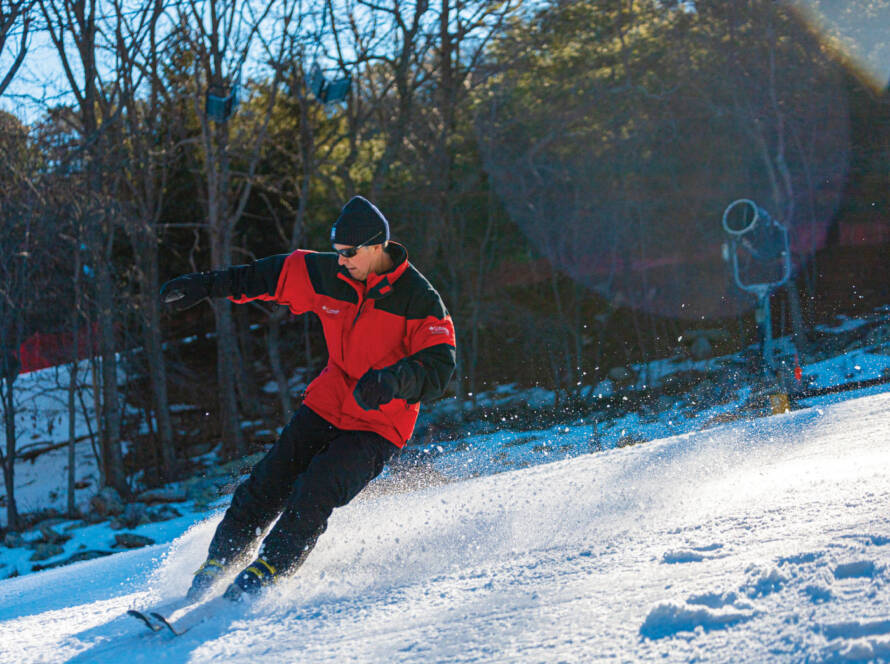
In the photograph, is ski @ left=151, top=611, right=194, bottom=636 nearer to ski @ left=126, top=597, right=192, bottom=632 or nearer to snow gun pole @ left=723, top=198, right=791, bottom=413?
ski @ left=126, top=597, right=192, bottom=632

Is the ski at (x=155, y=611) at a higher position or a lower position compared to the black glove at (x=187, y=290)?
lower

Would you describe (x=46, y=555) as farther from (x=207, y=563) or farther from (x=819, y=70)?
(x=819, y=70)

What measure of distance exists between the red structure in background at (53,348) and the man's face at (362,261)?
7451mm

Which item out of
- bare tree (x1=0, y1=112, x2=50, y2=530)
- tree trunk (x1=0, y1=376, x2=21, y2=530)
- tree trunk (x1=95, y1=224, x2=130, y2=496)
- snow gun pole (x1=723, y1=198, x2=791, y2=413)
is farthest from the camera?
tree trunk (x1=95, y1=224, x2=130, y2=496)

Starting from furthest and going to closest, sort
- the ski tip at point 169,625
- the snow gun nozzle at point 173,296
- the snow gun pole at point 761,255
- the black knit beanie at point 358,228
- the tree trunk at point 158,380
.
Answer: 1. the tree trunk at point 158,380
2. the snow gun pole at point 761,255
3. the snow gun nozzle at point 173,296
4. the black knit beanie at point 358,228
5. the ski tip at point 169,625

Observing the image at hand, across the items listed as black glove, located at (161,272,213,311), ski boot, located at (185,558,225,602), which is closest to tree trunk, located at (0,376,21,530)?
black glove, located at (161,272,213,311)

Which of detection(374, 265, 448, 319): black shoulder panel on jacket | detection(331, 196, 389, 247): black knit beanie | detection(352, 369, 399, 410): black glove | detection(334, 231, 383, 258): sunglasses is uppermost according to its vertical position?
detection(331, 196, 389, 247): black knit beanie

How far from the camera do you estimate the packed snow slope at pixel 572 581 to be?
210cm

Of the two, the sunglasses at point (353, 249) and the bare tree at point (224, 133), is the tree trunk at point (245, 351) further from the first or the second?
the sunglasses at point (353, 249)

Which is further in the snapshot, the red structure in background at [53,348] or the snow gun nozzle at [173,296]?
the red structure in background at [53,348]

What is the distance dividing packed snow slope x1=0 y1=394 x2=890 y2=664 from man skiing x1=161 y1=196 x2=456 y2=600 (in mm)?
243

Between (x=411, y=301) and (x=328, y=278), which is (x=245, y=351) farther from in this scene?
(x=411, y=301)

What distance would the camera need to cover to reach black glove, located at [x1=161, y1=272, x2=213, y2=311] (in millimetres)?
3471

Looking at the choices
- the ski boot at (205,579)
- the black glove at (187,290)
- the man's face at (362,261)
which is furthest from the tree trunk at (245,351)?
the man's face at (362,261)
